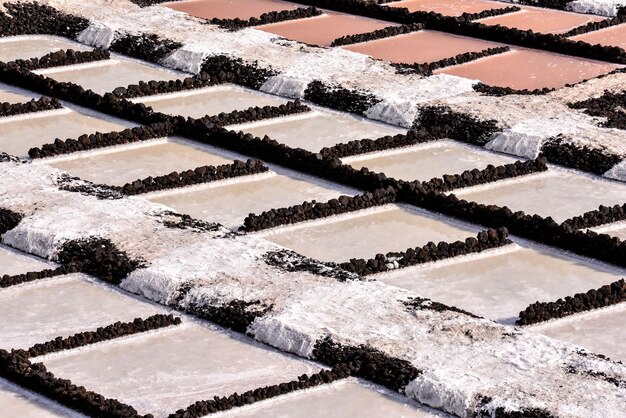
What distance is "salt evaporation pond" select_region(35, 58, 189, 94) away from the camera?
39.0 ft

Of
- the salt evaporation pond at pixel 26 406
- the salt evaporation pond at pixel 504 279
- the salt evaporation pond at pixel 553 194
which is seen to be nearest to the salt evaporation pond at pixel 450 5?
the salt evaporation pond at pixel 553 194

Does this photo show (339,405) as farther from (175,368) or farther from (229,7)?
(229,7)

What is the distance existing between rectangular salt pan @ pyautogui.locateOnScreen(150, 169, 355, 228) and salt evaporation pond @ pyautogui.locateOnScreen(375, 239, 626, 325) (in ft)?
4.01

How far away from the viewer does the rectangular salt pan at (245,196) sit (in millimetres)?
9273

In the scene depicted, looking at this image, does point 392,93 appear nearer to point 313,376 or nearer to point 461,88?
point 461,88

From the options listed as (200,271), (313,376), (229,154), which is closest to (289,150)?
(229,154)

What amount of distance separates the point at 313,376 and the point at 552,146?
11.7ft

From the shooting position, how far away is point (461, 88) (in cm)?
1145

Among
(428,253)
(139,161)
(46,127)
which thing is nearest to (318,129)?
(139,161)

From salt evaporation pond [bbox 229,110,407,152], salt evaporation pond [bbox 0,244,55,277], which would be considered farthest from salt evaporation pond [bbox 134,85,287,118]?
salt evaporation pond [bbox 0,244,55,277]

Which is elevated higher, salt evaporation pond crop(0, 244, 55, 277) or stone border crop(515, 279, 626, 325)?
stone border crop(515, 279, 626, 325)

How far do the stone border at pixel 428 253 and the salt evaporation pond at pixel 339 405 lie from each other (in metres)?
1.31

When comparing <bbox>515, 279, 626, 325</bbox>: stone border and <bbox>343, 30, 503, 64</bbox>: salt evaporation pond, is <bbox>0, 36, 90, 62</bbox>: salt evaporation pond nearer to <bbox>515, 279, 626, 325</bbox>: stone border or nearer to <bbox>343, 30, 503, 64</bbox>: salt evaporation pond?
<bbox>343, 30, 503, 64</bbox>: salt evaporation pond

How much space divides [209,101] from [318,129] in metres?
1.02
